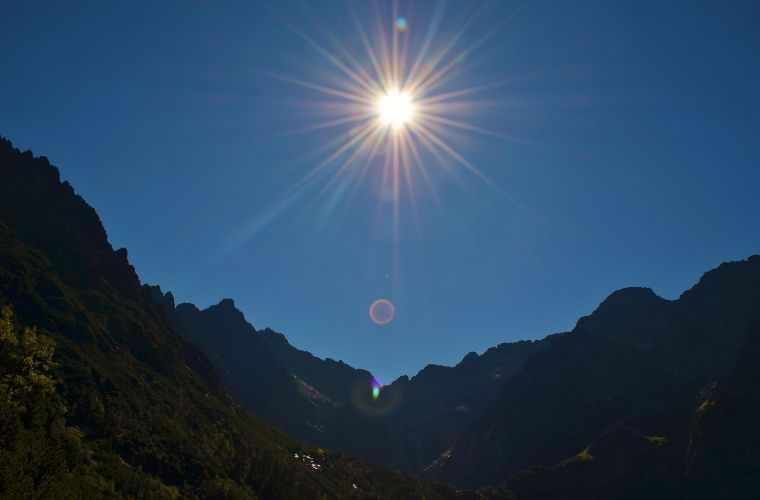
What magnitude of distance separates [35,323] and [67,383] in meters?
34.9

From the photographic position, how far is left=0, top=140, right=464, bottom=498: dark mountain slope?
8031 cm

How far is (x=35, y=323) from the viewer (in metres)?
124

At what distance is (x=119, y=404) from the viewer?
349 ft

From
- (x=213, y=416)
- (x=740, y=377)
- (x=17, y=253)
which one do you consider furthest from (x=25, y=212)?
(x=740, y=377)

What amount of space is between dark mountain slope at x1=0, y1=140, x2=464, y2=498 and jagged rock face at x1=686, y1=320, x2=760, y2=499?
97.6 meters

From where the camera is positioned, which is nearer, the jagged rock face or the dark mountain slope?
the dark mountain slope

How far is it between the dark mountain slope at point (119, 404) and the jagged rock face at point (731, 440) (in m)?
97.6

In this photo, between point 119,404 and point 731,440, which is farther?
point 731,440

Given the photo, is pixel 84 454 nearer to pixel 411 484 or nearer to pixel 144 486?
pixel 144 486

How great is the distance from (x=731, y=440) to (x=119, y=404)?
205 metres

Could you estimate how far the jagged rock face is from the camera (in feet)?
551

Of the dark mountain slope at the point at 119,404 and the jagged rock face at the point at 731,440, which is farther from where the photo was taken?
the jagged rock face at the point at 731,440

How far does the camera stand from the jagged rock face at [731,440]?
168 m

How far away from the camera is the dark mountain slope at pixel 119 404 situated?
80.3 m
